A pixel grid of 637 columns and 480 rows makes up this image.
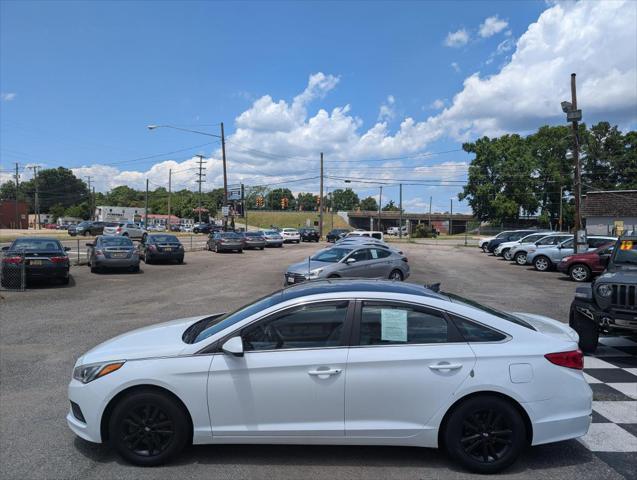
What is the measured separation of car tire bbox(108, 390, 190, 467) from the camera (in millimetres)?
3996

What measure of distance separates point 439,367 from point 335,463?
3.85 feet

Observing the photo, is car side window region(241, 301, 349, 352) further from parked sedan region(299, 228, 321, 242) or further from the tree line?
the tree line

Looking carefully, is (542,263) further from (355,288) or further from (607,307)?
(355,288)

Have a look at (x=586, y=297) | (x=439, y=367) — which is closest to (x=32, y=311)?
(x=439, y=367)

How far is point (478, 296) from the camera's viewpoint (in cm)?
1440

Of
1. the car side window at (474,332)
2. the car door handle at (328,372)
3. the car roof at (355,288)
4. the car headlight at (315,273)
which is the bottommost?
the car headlight at (315,273)

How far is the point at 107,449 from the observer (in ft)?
14.3

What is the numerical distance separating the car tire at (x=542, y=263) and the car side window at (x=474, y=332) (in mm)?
21563

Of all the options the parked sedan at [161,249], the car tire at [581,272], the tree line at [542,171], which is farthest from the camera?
the tree line at [542,171]

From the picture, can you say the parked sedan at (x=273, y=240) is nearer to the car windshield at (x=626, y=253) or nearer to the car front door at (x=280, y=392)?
the car windshield at (x=626, y=253)

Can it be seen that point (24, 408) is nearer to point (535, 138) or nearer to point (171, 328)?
point (171, 328)

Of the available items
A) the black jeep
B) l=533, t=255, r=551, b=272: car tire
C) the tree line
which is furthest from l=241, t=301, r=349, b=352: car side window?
the tree line

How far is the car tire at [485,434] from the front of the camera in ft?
12.8

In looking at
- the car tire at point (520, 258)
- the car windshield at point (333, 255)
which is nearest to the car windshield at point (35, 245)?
the car windshield at point (333, 255)
